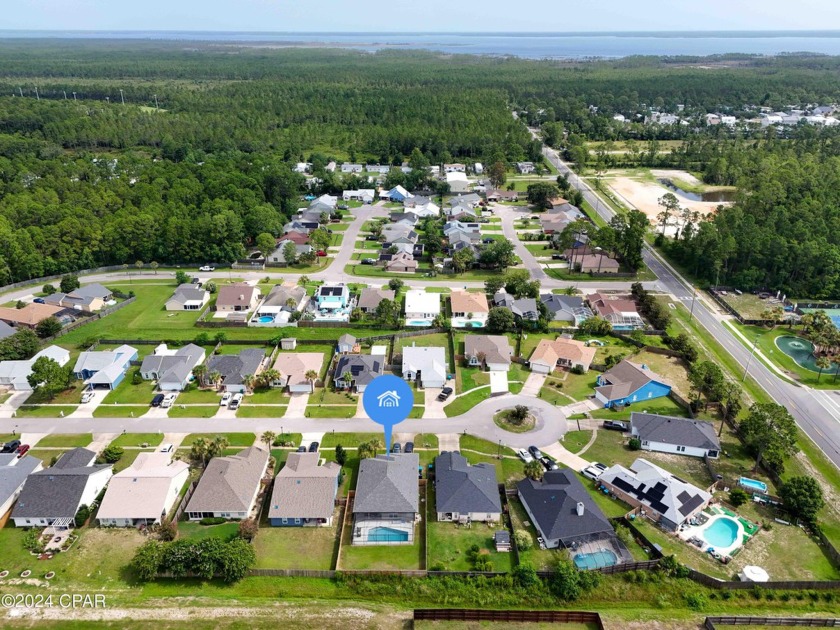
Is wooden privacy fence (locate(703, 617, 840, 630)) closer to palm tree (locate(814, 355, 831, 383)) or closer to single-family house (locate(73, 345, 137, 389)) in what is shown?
palm tree (locate(814, 355, 831, 383))

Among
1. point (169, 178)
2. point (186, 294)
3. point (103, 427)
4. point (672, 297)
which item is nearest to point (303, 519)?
point (103, 427)

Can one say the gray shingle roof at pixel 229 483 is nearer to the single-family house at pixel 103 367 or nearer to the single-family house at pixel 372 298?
the single-family house at pixel 103 367

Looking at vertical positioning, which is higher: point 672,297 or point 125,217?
point 125,217

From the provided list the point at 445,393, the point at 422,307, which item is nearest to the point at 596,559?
the point at 445,393

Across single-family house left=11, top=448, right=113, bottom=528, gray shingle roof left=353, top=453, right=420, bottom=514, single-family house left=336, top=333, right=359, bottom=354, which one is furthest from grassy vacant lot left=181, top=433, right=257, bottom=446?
single-family house left=336, top=333, right=359, bottom=354

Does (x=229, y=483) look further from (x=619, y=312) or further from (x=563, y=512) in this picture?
(x=619, y=312)

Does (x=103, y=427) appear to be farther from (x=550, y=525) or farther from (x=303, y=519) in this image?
(x=550, y=525)

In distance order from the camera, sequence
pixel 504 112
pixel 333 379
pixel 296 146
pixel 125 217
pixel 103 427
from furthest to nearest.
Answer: pixel 504 112
pixel 296 146
pixel 125 217
pixel 333 379
pixel 103 427

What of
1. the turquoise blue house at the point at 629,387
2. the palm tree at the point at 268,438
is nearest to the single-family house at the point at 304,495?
the palm tree at the point at 268,438
